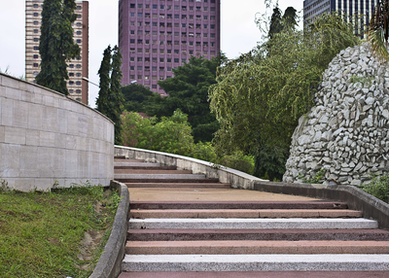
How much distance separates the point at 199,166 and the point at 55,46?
15685 mm

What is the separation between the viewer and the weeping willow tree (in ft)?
44.8

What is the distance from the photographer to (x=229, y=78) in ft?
49.3

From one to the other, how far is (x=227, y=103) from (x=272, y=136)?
1.90 m

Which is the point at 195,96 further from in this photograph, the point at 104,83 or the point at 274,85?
the point at 274,85

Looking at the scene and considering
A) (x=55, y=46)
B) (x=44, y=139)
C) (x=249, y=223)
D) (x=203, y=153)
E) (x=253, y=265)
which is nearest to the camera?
(x=253, y=265)

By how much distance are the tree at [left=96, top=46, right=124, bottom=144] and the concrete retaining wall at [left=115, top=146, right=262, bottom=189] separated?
11582mm

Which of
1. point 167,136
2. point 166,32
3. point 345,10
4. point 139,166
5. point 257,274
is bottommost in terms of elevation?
point 257,274

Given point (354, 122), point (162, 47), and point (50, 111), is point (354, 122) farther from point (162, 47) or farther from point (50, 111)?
point (162, 47)

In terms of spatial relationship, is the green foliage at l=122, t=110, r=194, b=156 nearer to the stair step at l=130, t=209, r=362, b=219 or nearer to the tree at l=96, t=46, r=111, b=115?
the tree at l=96, t=46, r=111, b=115

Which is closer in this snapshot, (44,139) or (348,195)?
(44,139)

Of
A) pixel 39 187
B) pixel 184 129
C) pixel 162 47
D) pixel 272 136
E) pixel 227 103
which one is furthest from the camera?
pixel 162 47

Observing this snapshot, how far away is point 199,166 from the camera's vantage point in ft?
57.2

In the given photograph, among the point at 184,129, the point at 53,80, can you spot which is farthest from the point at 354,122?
the point at 53,80

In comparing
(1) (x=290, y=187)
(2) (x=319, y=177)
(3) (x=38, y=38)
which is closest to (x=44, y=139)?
(1) (x=290, y=187)
